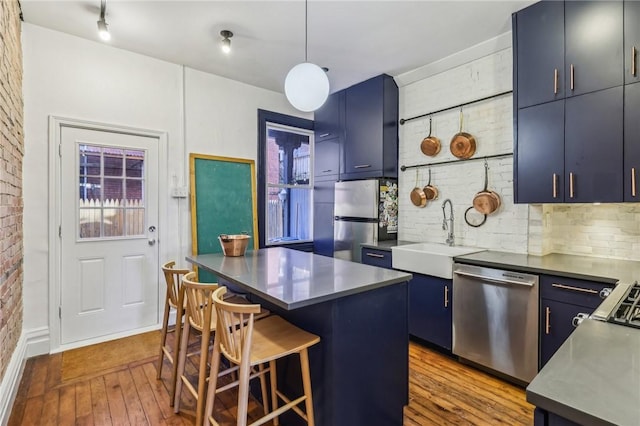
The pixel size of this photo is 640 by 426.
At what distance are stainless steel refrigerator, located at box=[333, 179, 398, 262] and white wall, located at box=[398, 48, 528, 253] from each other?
0.17m

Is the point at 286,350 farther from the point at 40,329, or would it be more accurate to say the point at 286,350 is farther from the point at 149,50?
the point at 149,50

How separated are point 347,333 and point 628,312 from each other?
1.14 m

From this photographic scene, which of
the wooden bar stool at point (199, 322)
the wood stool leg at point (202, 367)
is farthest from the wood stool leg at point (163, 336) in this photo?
the wood stool leg at point (202, 367)

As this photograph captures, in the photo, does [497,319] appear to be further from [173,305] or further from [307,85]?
[173,305]

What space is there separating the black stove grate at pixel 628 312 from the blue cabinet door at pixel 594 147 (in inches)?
36.0

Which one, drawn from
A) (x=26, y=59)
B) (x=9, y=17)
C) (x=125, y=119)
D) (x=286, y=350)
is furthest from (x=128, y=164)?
(x=286, y=350)

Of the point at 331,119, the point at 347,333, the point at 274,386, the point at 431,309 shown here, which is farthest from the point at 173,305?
the point at 331,119

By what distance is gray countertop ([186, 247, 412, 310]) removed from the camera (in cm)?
147

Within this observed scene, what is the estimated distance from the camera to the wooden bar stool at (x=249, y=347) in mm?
1396

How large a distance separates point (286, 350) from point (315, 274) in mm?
487

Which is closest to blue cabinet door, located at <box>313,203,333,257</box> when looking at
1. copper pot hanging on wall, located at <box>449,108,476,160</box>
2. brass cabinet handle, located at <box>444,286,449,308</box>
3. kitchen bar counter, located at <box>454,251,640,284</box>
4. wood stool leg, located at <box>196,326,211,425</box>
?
copper pot hanging on wall, located at <box>449,108,476,160</box>

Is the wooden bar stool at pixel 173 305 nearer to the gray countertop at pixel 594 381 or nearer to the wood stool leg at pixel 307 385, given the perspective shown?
the wood stool leg at pixel 307 385

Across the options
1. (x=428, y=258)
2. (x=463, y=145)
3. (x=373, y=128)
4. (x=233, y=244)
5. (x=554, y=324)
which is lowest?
(x=554, y=324)

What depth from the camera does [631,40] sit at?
2002mm
